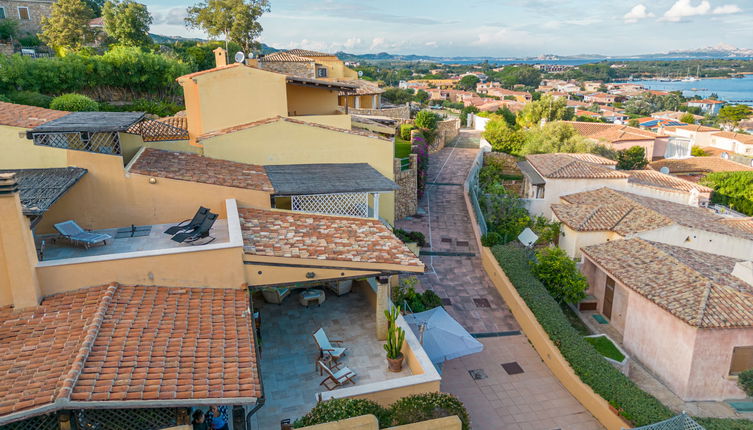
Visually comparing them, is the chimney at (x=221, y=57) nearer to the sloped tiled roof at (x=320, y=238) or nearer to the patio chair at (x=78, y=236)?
the sloped tiled roof at (x=320, y=238)

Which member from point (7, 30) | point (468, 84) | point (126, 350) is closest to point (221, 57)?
point (126, 350)

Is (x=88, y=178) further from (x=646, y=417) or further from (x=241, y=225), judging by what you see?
(x=646, y=417)

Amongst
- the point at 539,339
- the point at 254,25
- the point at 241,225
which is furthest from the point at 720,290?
the point at 254,25

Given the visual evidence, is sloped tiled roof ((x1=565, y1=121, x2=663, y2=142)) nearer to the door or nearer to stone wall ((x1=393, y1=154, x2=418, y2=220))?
stone wall ((x1=393, y1=154, x2=418, y2=220))

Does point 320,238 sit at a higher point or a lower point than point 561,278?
higher

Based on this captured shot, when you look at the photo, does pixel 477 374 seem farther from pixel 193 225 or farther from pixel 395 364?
pixel 193 225

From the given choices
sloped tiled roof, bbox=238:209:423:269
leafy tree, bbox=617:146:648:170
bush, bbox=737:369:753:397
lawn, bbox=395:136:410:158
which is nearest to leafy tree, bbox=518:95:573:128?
leafy tree, bbox=617:146:648:170
